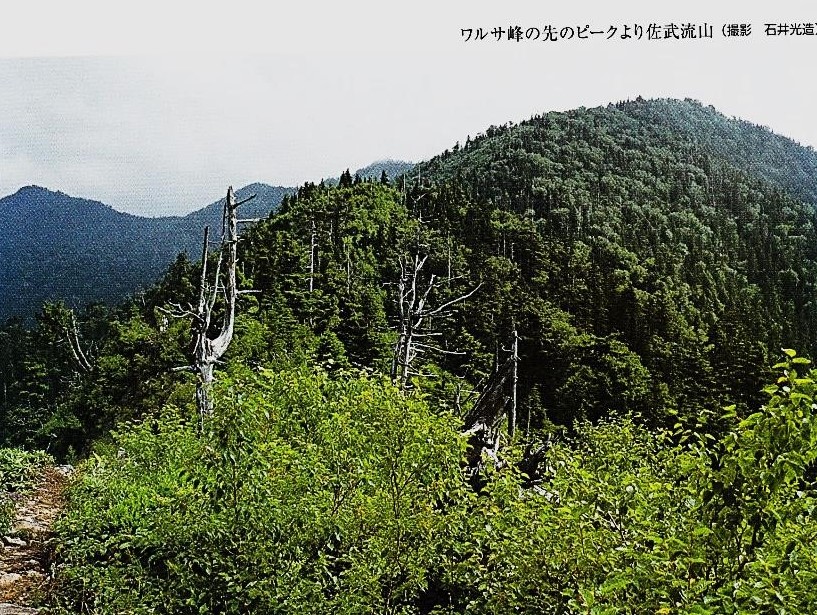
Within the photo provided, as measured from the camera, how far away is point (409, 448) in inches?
147

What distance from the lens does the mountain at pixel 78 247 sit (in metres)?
15.5

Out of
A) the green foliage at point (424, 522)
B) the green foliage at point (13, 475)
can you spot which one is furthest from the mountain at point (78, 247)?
the green foliage at point (424, 522)

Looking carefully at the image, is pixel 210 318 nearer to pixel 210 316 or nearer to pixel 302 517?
pixel 210 316

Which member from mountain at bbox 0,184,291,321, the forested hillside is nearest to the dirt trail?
the forested hillside

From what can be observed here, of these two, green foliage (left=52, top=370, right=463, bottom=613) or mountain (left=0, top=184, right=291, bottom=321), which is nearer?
green foliage (left=52, top=370, right=463, bottom=613)

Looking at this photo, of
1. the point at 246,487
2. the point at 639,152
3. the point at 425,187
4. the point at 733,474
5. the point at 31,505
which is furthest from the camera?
the point at 639,152

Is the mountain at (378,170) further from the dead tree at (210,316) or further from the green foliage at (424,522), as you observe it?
the green foliage at (424,522)

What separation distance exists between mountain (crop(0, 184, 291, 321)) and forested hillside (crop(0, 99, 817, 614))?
618 millimetres

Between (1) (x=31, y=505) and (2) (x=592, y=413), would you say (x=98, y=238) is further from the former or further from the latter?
(2) (x=592, y=413)

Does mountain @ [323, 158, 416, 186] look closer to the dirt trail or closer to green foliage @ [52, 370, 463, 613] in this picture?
the dirt trail

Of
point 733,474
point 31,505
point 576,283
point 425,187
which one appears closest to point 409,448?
point 733,474

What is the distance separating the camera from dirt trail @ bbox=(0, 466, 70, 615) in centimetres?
465

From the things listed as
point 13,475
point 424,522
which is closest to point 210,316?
point 13,475

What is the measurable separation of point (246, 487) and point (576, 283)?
2079 cm
